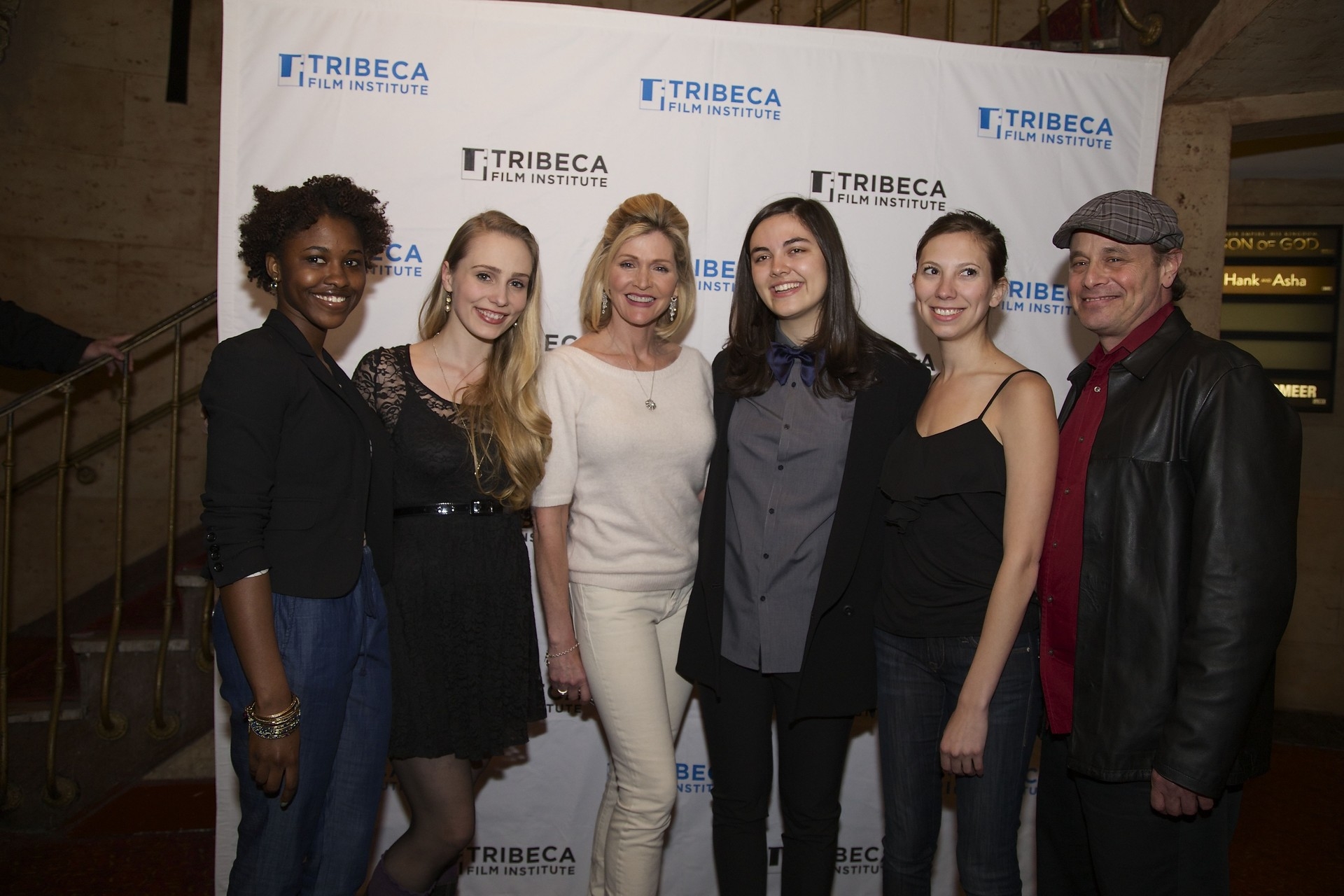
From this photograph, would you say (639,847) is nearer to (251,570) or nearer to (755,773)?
(755,773)

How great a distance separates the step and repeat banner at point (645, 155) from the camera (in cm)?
260

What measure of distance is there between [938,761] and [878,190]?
189 cm

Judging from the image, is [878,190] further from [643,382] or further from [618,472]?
[618,472]

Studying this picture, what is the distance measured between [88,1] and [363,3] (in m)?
2.62

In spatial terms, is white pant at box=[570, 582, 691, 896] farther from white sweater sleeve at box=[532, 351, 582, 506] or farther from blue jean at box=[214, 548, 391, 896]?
blue jean at box=[214, 548, 391, 896]

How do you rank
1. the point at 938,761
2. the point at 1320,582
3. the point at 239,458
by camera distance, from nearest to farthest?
the point at 239,458
the point at 938,761
the point at 1320,582

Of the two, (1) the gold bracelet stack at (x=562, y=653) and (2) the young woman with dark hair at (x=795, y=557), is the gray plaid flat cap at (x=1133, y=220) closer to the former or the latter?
(2) the young woman with dark hair at (x=795, y=557)

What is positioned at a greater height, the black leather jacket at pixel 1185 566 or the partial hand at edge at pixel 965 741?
the black leather jacket at pixel 1185 566

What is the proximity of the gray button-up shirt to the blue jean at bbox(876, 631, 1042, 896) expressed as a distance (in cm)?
23

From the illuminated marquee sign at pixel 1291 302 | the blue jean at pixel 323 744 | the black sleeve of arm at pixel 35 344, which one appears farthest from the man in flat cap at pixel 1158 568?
the illuminated marquee sign at pixel 1291 302

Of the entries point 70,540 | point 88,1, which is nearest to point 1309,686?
point 70,540

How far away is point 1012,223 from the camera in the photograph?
9.41 feet

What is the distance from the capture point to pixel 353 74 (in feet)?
8.54

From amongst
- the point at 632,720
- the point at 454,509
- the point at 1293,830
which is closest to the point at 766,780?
the point at 632,720
